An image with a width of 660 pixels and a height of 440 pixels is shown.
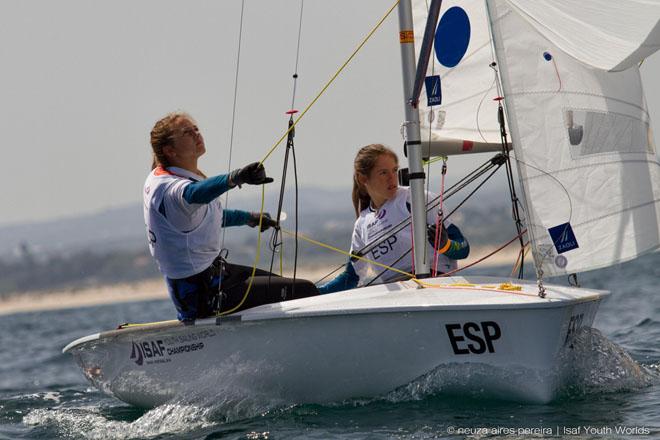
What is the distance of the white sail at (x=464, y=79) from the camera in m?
5.59

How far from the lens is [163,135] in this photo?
5.02m

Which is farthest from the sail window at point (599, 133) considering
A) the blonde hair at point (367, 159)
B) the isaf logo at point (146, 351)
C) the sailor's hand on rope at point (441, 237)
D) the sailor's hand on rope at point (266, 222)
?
Result: the isaf logo at point (146, 351)

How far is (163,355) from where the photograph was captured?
17.1ft

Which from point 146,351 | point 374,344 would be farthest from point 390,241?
point 146,351

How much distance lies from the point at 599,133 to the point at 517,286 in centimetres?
82

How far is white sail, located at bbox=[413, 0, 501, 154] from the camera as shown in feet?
18.3

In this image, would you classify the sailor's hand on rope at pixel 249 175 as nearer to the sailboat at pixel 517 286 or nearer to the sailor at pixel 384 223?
the sailboat at pixel 517 286

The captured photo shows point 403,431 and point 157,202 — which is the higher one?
point 157,202

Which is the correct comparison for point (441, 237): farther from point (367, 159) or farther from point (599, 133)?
point (599, 133)

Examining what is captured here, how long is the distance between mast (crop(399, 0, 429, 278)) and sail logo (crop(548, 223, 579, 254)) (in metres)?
0.65

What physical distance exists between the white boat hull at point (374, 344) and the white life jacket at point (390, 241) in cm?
51

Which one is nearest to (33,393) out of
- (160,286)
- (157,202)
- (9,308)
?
(157,202)

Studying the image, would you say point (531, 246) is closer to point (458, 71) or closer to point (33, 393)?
point (458, 71)

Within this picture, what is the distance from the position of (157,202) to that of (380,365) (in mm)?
1264
